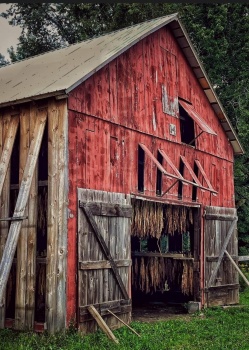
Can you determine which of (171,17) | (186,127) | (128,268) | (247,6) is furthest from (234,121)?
(128,268)

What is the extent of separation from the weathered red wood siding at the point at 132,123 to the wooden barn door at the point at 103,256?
10.1 inches

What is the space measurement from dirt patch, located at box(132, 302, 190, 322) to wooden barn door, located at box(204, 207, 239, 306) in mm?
1124

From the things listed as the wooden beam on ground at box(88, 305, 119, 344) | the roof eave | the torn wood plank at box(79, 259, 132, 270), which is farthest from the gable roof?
the wooden beam on ground at box(88, 305, 119, 344)

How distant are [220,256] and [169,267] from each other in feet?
5.88

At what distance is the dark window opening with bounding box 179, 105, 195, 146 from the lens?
16203 mm

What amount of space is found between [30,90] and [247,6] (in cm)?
Answer: 1928

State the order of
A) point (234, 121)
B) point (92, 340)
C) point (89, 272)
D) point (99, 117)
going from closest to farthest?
point (92, 340), point (89, 272), point (99, 117), point (234, 121)

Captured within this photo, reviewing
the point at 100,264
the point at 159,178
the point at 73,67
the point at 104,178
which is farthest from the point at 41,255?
the point at 159,178

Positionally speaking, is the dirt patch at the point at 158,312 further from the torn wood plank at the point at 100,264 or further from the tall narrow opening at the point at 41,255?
the tall narrow opening at the point at 41,255

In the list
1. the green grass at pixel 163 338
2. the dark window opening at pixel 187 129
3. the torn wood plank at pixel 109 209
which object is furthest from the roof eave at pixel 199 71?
the green grass at pixel 163 338

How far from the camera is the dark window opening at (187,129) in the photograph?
638 inches

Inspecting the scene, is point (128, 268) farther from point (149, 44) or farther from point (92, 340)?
point (149, 44)

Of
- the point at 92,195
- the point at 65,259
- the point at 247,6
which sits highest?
the point at 247,6

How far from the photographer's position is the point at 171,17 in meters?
14.6
